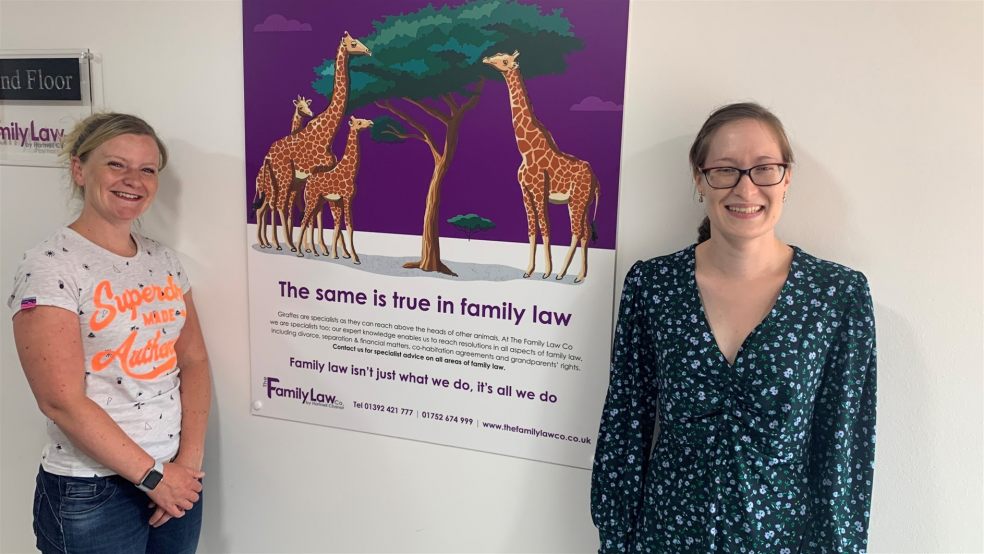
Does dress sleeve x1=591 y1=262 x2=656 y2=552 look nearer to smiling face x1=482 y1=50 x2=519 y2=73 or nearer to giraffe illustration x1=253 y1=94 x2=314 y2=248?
smiling face x1=482 y1=50 x2=519 y2=73

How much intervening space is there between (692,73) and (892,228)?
48 cm

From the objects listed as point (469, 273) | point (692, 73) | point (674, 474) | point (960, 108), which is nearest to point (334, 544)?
point (469, 273)

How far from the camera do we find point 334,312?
1.54 metres

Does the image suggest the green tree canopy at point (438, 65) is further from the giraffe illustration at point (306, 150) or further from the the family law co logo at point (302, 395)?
the the family law co logo at point (302, 395)

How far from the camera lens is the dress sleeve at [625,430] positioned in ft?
3.99

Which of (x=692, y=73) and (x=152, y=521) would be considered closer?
(x=692, y=73)

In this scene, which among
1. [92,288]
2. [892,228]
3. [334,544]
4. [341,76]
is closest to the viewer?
[892,228]

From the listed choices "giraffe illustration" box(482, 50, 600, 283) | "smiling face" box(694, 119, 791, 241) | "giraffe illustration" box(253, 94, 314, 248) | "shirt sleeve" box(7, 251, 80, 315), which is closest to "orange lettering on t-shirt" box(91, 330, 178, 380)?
"shirt sleeve" box(7, 251, 80, 315)

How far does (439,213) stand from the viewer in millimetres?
1406

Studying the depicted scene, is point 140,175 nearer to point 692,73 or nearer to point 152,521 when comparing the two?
point 152,521

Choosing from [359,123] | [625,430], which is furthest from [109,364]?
[625,430]

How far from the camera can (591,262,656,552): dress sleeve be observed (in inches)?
47.9

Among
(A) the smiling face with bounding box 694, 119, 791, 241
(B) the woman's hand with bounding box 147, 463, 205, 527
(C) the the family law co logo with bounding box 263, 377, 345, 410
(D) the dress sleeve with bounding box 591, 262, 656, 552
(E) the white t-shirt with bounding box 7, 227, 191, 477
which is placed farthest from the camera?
(C) the the family law co logo with bounding box 263, 377, 345, 410

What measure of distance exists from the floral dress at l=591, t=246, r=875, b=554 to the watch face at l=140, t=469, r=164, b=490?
107 centimetres
